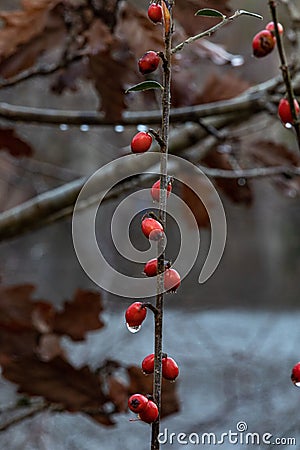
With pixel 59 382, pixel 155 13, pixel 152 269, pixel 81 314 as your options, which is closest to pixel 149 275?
pixel 152 269

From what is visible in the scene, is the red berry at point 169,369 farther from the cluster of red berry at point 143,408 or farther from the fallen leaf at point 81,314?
the fallen leaf at point 81,314

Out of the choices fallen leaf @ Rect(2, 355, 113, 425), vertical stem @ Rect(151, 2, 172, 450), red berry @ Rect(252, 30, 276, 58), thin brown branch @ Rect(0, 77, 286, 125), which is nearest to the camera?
vertical stem @ Rect(151, 2, 172, 450)

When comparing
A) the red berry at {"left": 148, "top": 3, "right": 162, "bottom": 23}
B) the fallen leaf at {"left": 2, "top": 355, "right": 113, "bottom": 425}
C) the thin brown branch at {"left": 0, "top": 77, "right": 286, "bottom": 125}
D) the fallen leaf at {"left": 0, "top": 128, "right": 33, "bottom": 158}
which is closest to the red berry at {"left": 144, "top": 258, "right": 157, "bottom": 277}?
the red berry at {"left": 148, "top": 3, "right": 162, "bottom": 23}

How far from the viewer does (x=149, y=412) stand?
24 cm

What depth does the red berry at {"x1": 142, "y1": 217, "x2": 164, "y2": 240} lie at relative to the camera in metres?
0.24

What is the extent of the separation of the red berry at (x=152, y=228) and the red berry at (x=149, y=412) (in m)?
0.06

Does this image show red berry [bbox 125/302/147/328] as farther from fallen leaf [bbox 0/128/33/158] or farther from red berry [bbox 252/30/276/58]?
fallen leaf [bbox 0/128/33/158]

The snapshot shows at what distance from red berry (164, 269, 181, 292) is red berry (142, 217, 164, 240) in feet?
0.06

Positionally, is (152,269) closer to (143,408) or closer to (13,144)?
(143,408)

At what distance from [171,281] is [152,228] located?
0.02 meters

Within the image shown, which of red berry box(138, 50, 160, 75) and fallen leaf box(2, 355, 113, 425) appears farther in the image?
fallen leaf box(2, 355, 113, 425)

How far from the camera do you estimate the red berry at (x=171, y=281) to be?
0.80 feet

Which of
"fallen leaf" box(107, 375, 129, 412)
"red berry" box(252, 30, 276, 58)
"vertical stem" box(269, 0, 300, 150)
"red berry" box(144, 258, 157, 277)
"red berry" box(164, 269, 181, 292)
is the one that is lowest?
"fallen leaf" box(107, 375, 129, 412)

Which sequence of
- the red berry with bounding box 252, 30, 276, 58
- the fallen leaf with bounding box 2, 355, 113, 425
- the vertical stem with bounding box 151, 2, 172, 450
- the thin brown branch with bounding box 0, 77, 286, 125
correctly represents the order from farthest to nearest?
the thin brown branch with bounding box 0, 77, 286, 125 < the fallen leaf with bounding box 2, 355, 113, 425 < the red berry with bounding box 252, 30, 276, 58 < the vertical stem with bounding box 151, 2, 172, 450
